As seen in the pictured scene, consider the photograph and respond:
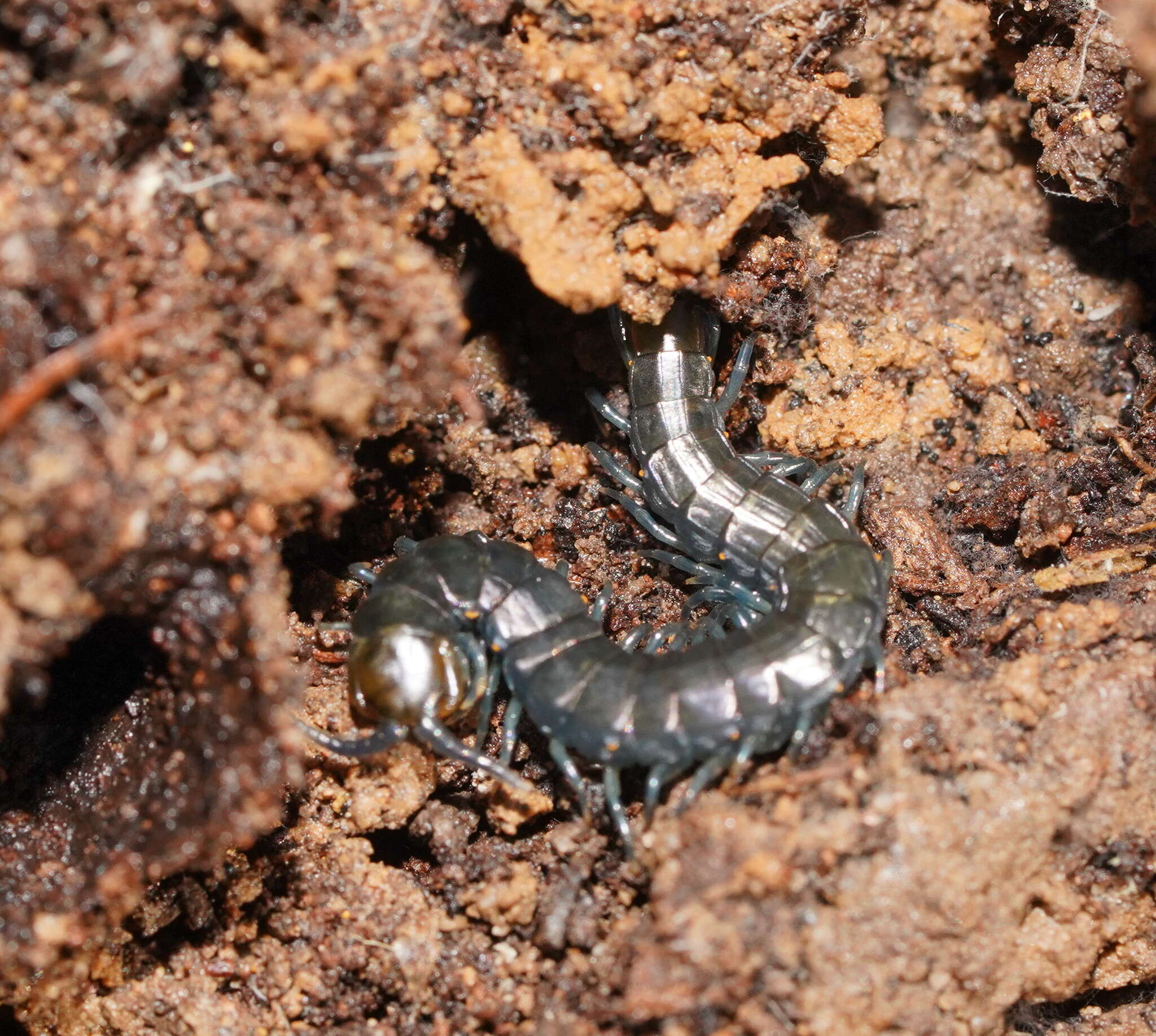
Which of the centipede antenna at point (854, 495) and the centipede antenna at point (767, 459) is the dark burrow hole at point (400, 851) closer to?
the centipede antenna at point (767, 459)

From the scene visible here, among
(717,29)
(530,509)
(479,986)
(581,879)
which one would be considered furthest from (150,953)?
(717,29)

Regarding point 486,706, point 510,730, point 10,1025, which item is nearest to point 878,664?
point 510,730

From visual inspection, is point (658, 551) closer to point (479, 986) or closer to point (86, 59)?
point (479, 986)

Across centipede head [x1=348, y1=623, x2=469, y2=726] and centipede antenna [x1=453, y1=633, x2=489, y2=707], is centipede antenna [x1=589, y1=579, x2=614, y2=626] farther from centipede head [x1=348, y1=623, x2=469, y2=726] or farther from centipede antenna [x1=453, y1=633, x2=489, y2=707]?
centipede head [x1=348, y1=623, x2=469, y2=726]

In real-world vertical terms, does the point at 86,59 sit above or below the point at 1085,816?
above

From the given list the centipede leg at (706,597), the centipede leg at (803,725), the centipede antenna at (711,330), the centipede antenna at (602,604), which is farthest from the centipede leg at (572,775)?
the centipede antenna at (711,330)
